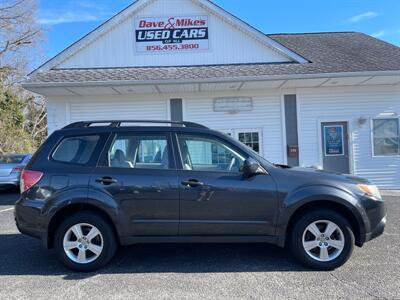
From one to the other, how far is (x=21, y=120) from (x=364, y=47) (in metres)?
25.5

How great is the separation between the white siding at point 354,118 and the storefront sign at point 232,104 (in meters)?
1.83

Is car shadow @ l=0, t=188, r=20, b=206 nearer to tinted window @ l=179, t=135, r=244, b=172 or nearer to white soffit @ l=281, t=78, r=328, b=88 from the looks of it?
tinted window @ l=179, t=135, r=244, b=172

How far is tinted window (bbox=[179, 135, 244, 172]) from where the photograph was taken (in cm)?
504

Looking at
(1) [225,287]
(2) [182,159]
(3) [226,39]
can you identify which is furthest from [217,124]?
(1) [225,287]

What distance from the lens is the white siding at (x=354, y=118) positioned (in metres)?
13.1

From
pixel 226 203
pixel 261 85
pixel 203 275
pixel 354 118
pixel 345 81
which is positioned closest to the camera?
pixel 203 275

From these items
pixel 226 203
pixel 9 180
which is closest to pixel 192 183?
pixel 226 203

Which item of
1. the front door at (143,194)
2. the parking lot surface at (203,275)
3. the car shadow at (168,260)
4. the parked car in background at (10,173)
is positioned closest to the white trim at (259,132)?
the parked car in background at (10,173)

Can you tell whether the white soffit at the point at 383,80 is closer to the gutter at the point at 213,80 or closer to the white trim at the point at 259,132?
the gutter at the point at 213,80

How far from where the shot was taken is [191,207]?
4891mm

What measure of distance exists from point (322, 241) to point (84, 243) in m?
3.03

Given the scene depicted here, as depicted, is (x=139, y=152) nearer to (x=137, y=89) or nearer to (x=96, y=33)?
(x=137, y=89)

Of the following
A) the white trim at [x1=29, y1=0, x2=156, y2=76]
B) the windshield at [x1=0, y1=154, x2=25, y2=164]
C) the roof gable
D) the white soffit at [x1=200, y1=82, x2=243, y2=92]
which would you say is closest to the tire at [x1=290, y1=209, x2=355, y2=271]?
the white soffit at [x1=200, y1=82, x2=243, y2=92]

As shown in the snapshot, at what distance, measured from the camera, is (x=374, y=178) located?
13.2 m
